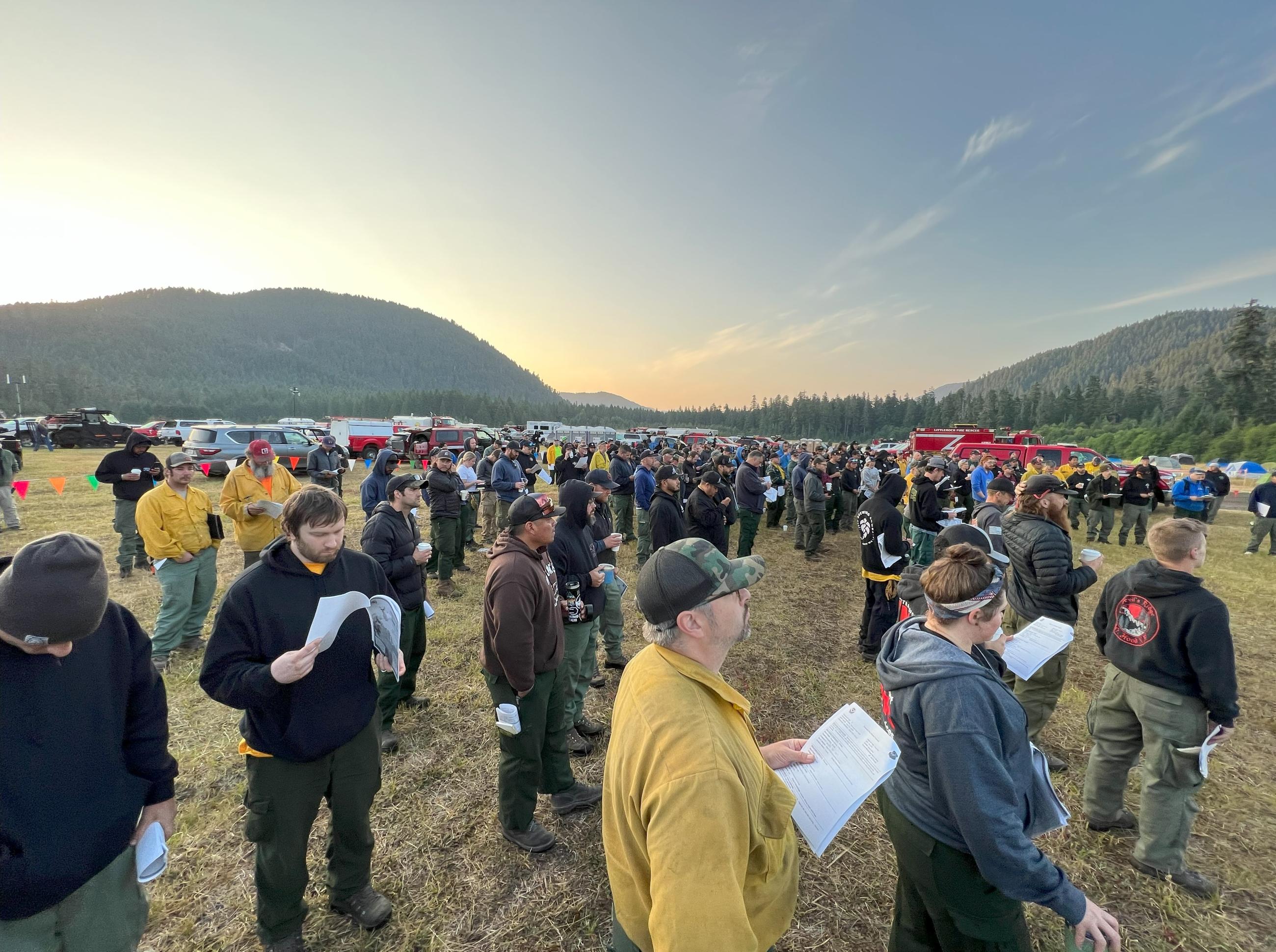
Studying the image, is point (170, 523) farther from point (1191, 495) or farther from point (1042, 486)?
point (1191, 495)

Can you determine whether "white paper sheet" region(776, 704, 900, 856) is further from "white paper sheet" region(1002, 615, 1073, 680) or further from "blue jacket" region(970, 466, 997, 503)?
"blue jacket" region(970, 466, 997, 503)

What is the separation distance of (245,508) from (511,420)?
350 ft

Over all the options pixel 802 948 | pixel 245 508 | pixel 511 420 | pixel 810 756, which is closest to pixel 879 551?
pixel 802 948

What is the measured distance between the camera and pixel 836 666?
6.00m

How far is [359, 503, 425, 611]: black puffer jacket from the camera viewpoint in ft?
14.5

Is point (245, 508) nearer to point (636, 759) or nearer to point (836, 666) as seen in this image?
point (636, 759)

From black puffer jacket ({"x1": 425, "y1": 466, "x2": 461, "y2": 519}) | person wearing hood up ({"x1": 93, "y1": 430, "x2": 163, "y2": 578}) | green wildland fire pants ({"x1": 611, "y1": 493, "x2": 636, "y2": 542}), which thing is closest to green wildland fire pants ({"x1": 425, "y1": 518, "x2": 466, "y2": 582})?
black puffer jacket ({"x1": 425, "y1": 466, "x2": 461, "y2": 519})

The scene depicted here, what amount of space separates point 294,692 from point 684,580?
204 centimetres

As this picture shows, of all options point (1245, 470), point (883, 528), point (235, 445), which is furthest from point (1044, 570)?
point (1245, 470)

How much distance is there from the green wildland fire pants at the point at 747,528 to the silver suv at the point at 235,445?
17.6 meters

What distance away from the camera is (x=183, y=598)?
550cm

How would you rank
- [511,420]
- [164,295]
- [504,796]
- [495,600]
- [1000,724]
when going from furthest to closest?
[164,295] < [511,420] < [504,796] < [495,600] < [1000,724]

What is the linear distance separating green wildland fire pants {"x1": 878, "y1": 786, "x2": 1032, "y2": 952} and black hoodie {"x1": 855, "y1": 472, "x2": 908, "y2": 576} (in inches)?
158

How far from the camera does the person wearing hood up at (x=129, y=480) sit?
25.1 ft
